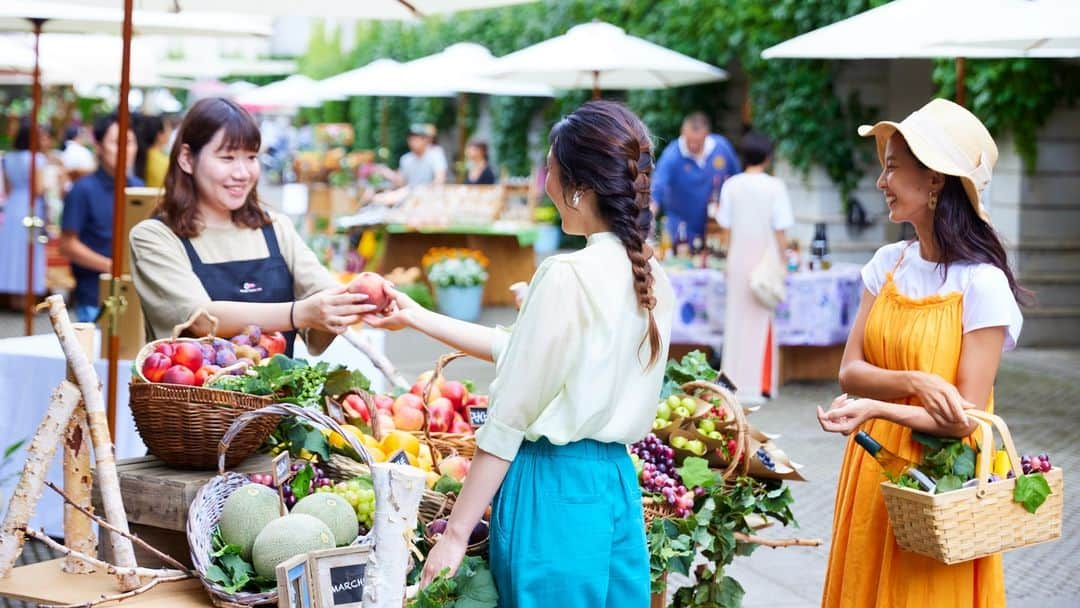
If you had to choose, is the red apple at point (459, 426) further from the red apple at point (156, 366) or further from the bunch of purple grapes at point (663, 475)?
the red apple at point (156, 366)

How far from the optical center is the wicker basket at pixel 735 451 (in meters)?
3.53

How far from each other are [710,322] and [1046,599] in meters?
4.95

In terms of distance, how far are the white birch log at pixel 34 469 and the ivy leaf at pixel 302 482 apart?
0.54 meters

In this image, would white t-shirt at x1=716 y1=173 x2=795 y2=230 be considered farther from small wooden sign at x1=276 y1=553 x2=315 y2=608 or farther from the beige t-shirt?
small wooden sign at x1=276 y1=553 x2=315 y2=608

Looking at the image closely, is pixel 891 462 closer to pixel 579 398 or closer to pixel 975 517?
pixel 975 517

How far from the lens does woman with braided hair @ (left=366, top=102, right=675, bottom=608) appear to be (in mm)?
2691

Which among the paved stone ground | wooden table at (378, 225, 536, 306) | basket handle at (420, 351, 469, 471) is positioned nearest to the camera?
basket handle at (420, 351, 469, 471)

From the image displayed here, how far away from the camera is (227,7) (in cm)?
518

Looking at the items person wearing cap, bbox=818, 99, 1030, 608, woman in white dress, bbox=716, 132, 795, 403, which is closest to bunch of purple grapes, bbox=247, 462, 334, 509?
person wearing cap, bbox=818, 99, 1030, 608

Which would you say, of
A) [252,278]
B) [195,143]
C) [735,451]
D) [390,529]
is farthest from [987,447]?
[195,143]

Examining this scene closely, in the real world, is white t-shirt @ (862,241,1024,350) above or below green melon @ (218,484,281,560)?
above

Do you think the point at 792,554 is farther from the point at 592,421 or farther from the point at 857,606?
the point at 592,421

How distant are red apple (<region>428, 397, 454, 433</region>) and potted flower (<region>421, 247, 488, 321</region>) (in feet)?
33.2

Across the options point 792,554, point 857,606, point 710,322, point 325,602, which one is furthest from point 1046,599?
point 710,322
